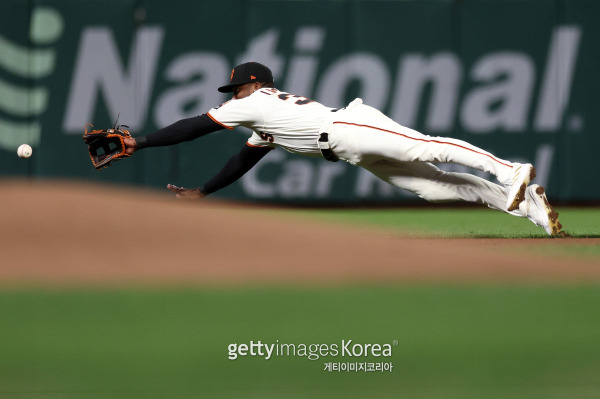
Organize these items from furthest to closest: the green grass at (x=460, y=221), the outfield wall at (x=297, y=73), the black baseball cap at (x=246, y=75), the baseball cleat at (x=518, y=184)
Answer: the outfield wall at (x=297, y=73) < the green grass at (x=460, y=221) < the black baseball cap at (x=246, y=75) < the baseball cleat at (x=518, y=184)

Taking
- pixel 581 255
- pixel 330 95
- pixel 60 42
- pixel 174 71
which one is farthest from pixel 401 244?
pixel 60 42

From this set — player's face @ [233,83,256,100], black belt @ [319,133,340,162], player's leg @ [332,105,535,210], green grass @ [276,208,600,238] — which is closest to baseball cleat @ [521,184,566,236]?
player's leg @ [332,105,535,210]

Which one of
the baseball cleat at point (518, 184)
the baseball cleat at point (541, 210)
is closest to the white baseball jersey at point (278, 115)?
the baseball cleat at point (518, 184)

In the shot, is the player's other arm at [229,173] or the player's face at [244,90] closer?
the player's face at [244,90]

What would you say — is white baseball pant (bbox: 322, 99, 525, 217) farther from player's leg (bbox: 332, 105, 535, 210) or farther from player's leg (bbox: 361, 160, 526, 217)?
player's leg (bbox: 361, 160, 526, 217)

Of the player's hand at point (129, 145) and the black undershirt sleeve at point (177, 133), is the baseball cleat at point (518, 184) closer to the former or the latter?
the black undershirt sleeve at point (177, 133)

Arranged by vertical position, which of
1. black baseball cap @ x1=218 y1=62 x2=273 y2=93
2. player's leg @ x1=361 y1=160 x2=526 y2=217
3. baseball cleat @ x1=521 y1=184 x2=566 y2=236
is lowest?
baseball cleat @ x1=521 y1=184 x2=566 y2=236
